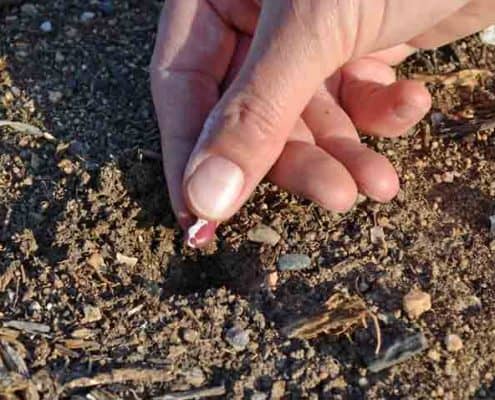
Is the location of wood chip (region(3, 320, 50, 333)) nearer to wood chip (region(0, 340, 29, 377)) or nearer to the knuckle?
wood chip (region(0, 340, 29, 377))

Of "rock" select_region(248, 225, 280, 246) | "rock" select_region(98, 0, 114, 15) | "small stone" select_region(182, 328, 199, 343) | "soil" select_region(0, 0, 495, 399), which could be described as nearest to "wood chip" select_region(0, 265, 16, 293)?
"soil" select_region(0, 0, 495, 399)

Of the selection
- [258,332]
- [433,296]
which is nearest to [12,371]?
[258,332]

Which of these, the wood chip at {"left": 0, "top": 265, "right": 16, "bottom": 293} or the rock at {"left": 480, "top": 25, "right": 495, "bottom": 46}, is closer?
the wood chip at {"left": 0, "top": 265, "right": 16, "bottom": 293}

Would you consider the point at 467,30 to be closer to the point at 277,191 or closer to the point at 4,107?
the point at 277,191

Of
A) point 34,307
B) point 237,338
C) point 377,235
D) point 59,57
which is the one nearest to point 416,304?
point 377,235

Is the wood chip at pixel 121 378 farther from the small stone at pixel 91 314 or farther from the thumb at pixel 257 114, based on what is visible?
the thumb at pixel 257 114
